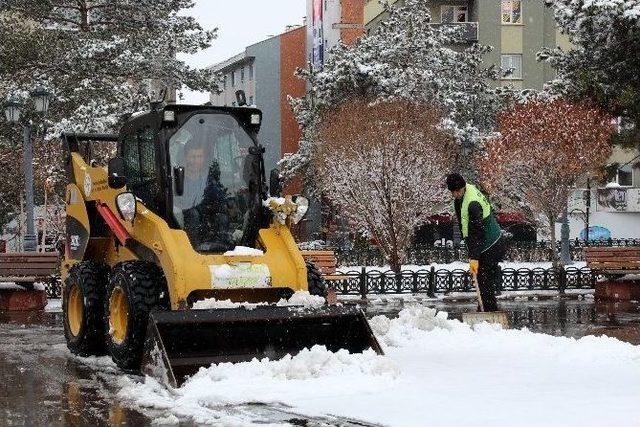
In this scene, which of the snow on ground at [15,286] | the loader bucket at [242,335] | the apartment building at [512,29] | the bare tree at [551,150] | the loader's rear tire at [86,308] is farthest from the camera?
the apartment building at [512,29]

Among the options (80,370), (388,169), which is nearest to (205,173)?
(80,370)

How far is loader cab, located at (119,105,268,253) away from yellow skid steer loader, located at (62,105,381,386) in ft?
0.03

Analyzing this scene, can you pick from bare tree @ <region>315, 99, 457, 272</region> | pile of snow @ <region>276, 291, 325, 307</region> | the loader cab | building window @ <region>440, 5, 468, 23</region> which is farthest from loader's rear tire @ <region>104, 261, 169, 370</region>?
building window @ <region>440, 5, 468, 23</region>

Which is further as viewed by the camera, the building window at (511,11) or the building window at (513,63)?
the building window at (513,63)

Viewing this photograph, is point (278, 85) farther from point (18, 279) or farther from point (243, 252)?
point (243, 252)

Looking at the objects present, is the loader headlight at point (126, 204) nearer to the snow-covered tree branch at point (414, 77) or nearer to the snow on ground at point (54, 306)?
the snow on ground at point (54, 306)

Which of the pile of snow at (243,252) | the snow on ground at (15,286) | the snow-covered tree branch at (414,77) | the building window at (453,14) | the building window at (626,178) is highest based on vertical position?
the building window at (453,14)

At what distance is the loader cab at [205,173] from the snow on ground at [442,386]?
6.40 feet

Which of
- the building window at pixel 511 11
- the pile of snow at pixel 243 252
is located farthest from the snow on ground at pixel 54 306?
the building window at pixel 511 11

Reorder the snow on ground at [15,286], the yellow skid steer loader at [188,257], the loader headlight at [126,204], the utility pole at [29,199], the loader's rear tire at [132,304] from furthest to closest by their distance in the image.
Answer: the utility pole at [29,199] → the snow on ground at [15,286] → the loader headlight at [126,204] → the loader's rear tire at [132,304] → the yellow skid steer loader at [188,257]

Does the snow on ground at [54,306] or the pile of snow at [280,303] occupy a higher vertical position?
the pile of snow at [280,303]

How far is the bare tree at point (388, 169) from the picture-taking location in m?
30.8

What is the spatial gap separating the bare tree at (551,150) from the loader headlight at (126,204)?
77.2 feet

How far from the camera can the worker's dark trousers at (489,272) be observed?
40.1ft
